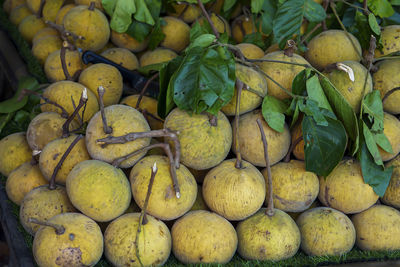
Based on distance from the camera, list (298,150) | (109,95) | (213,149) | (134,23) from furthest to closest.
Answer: (134,23) < (109,95) < (298,150) < (213,149)

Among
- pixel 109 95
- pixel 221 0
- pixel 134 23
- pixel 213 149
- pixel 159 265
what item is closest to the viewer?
pixel 159 265

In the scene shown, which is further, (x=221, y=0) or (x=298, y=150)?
(x=221, y=0)

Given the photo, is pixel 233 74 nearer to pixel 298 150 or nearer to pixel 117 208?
pixel 298 150

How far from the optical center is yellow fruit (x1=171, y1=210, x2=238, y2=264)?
159 centimetres

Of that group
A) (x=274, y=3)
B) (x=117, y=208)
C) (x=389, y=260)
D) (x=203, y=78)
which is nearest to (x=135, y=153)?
(x=117, y=208)

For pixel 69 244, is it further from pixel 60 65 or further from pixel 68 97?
pixel 60 65

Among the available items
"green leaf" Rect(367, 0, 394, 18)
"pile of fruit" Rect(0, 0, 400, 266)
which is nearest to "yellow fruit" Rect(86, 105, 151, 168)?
"pile of fruit" Rect(0, 0, 400, 266)

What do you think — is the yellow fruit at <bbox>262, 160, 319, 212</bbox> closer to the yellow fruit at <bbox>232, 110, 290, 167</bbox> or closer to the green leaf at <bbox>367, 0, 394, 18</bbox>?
the yellow fruit at <bbox>232, 110, 290, 167</bbox>

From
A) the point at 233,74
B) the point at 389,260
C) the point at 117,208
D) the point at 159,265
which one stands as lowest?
the point at 389,260

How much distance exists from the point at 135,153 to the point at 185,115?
0.25 m

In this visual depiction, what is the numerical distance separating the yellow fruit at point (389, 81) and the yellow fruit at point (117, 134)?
114cm

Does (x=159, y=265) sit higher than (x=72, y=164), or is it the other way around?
(x=72, y=164)

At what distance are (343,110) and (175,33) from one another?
1264 millimetres

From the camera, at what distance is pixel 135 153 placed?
1682mm
